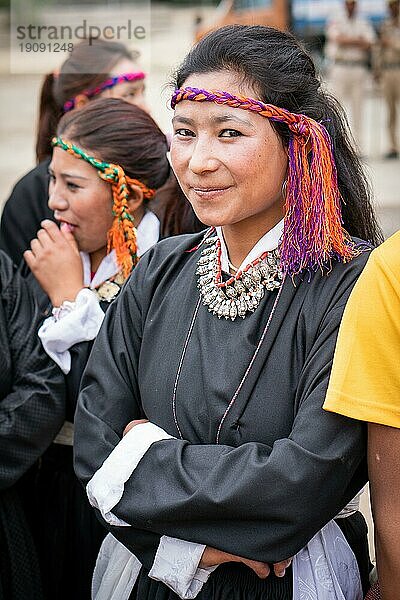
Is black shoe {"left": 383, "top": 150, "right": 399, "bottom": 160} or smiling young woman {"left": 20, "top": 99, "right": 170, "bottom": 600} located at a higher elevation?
smiling young woman {"left": 20, "top": 99, "right": 170, "bottom": 600}

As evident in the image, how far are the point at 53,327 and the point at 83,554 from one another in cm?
74

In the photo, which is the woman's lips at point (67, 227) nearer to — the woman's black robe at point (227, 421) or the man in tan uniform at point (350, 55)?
the woman's black robe at point (227, 421)

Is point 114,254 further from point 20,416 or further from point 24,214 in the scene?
point 24,214

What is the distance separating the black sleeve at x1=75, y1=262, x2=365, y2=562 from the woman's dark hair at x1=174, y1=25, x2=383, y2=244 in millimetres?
320

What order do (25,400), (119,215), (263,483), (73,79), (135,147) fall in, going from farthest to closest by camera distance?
1. (73,79)
2. (135,147)
3. (119,215)
4. (25,400)
5. (263,483)

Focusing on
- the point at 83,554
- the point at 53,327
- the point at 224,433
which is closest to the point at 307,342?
the point at 224,433

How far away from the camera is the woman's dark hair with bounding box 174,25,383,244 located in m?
2.11

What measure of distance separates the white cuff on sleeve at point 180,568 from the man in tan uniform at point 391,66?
10199mm

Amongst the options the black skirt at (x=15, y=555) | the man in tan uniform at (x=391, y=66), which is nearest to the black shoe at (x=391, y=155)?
the man in tan uniform at (x=391, y=66)

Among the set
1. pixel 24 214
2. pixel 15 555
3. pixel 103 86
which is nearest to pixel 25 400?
pixel 15 555

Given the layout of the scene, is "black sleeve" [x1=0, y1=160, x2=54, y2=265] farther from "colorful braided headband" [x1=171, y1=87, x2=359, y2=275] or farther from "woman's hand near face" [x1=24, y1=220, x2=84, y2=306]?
"colorful braided headband" [x1=171, y1=87, x2=359, y2=275]

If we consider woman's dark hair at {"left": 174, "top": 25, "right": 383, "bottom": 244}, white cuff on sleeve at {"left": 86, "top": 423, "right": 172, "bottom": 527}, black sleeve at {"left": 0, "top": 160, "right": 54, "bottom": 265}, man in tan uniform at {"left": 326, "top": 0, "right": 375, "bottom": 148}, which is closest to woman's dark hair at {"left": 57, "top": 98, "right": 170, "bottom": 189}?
black sleeve at {"left": 0, "top": 160, "right": 54, "bottom": 265}

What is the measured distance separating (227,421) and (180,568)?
1.11 ft

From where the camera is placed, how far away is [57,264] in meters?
3.01
